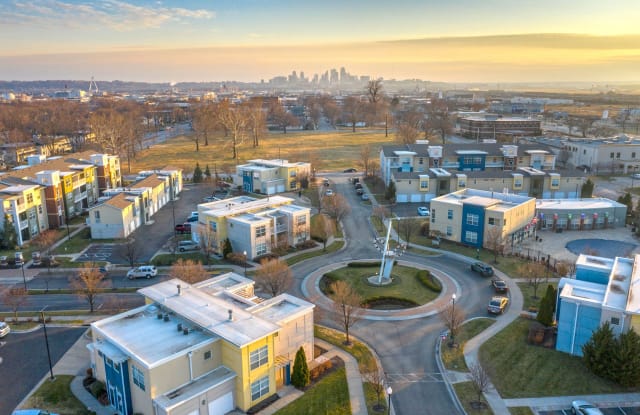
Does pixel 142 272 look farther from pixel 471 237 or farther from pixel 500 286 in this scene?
pixel 471 237

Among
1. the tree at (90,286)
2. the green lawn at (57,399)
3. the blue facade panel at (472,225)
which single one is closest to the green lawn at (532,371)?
the blue facade panel at (472,225)

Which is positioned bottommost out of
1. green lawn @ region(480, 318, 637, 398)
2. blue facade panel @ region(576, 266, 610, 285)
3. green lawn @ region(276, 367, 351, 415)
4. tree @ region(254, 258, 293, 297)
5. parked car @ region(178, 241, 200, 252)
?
green lawn @ region(276, 367, 351, 415)

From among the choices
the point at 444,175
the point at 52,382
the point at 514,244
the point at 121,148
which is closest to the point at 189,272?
the point at 52,382

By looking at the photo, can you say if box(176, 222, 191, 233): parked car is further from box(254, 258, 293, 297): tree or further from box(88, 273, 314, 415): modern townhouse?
box(88, 273, 314, 415): modern townhouse

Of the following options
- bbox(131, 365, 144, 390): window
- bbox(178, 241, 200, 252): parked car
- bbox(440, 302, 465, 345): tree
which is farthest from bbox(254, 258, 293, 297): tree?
bbox(178, 241, 200, 252): parked car

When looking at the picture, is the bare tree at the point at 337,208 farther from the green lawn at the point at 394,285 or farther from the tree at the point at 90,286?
the tree at the point at 90,286

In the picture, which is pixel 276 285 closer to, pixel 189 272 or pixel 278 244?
pixel 189 272

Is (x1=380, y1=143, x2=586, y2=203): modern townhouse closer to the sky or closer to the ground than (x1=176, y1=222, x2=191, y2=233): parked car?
closer to the sky

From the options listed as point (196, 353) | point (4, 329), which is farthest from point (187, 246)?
point (196, 353)
